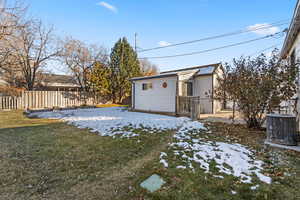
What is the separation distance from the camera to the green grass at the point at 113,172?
6.75 ft

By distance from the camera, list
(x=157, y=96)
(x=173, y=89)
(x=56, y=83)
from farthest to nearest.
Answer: (x=56, y=83) < (x=157, y=96) < (x=173, y=89)

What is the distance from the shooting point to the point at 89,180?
2420 millimetres

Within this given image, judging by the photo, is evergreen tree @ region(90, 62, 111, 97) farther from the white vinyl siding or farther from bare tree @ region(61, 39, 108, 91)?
the white vinyl siding

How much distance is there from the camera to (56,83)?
1891cm

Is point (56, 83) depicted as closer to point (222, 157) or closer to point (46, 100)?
point (46, 100)

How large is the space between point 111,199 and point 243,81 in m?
5.64

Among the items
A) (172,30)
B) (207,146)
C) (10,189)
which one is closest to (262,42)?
(172,30)

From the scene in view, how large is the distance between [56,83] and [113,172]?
20.2m

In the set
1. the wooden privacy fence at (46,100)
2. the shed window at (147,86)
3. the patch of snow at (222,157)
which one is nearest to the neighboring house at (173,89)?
the shed window at (147,86)

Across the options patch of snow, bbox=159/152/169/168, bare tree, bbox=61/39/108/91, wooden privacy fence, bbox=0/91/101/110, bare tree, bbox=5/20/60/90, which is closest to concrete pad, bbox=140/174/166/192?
patch of snow, bbox=159/152/169/168

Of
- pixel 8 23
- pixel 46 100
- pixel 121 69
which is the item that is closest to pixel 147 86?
pixel 121 69

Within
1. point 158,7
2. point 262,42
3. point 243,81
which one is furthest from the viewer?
point 262,42

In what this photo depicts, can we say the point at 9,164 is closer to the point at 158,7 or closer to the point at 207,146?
the point at 207,146

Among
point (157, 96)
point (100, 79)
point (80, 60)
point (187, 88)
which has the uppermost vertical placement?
point (80, 60)
